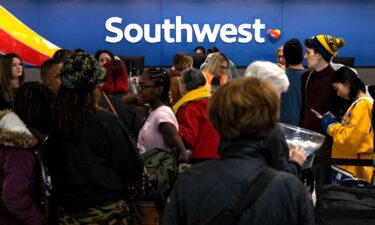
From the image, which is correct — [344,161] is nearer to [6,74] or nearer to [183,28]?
[6,74]

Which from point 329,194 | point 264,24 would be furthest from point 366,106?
point 264,24

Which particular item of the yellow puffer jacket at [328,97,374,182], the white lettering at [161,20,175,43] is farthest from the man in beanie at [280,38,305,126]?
the white lettering at [161,20,175,43]

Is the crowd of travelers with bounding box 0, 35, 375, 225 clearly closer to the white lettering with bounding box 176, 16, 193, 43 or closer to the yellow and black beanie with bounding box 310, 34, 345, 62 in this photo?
the yellow and black beanie with bounding box 310, 34, 345, 62

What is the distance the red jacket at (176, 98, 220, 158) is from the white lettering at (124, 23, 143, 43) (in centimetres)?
708

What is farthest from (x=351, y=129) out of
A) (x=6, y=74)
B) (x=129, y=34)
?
(x=129, y=34)

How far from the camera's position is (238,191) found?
174 centimetres

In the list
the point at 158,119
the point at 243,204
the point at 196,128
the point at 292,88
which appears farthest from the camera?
the point at 292,88

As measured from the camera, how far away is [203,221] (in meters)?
1.78

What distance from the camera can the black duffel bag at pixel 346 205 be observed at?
301cm

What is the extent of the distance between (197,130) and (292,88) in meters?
1.63

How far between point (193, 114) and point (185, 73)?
33 centimetres

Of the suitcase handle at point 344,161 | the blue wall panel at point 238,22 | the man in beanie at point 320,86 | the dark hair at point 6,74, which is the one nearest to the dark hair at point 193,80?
the suitcase handle at point 344,161

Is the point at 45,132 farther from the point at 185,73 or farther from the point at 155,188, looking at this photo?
the point at 185,73

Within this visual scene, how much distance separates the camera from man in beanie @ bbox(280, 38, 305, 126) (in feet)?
16.1
